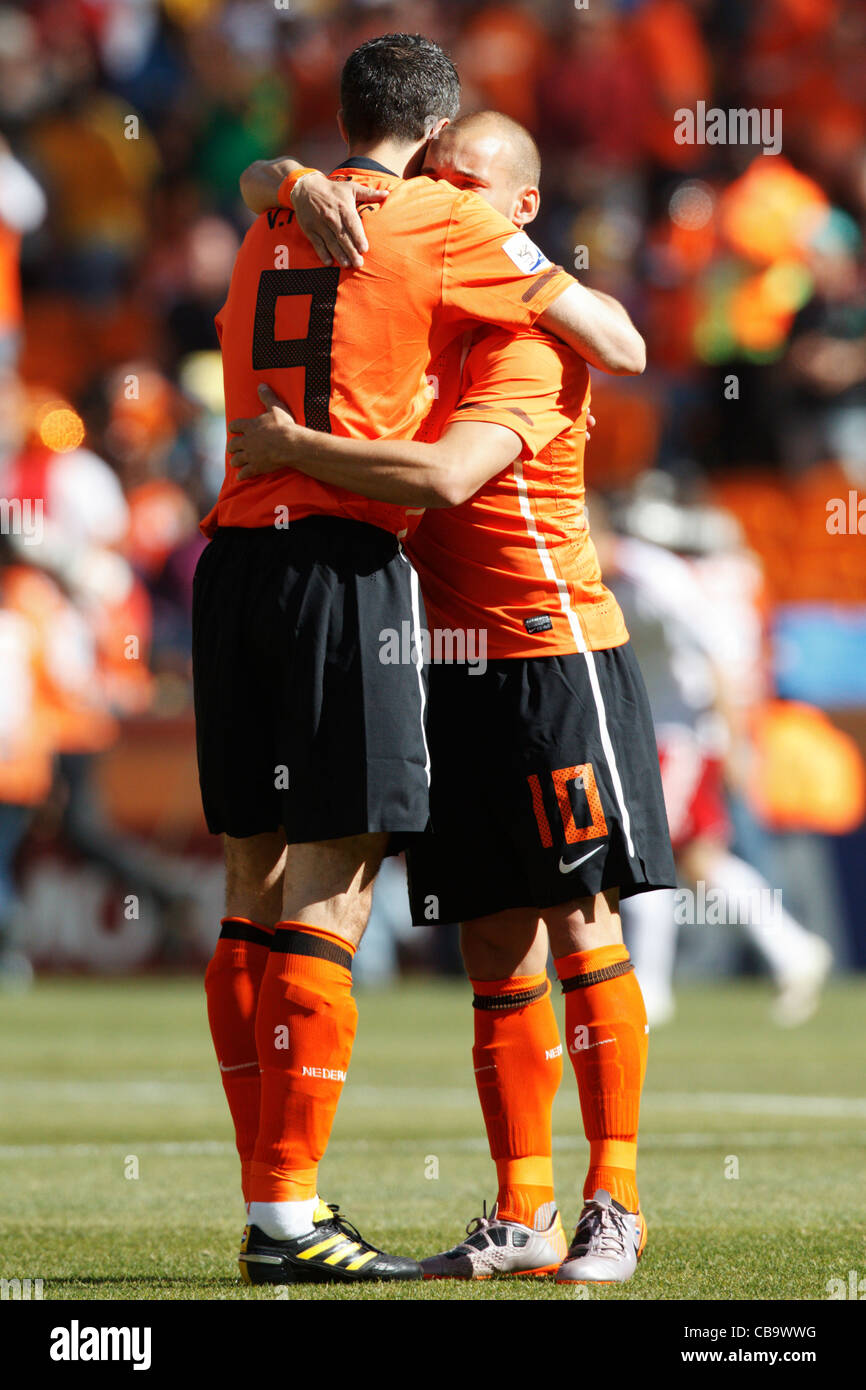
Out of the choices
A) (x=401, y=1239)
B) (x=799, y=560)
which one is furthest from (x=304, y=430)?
(x=799, y=560)

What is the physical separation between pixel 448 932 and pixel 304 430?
7543 millimetres

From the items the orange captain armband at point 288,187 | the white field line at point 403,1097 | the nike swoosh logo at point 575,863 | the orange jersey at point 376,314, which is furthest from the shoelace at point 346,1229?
the white field line at point 403,1097

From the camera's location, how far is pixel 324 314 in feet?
13.3

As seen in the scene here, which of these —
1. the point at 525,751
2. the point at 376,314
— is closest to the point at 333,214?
the point at 376,314

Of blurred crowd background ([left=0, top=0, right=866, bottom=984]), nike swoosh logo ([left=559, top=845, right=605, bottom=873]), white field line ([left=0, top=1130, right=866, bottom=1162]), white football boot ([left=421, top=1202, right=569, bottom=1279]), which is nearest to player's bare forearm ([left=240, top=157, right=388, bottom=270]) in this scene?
nike swoosh logo ([left=559, top=845, right=605, bottom=873])

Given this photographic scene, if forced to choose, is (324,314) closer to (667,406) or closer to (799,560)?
(799,560)

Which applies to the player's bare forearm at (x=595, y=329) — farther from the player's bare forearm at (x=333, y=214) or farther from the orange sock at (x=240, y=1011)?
the orange sock at (x=240, y=1011)

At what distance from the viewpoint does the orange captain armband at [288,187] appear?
13.6ft

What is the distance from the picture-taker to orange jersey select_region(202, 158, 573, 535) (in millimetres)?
4031

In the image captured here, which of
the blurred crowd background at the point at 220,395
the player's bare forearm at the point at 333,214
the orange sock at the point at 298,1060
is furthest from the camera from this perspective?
the blurred crowd background at the point at 220,395

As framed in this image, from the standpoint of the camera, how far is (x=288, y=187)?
4156 mm

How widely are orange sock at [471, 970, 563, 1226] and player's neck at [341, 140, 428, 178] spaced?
5.49ft

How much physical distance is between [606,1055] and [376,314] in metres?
1.51

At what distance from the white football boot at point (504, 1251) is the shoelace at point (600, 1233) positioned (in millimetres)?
149
